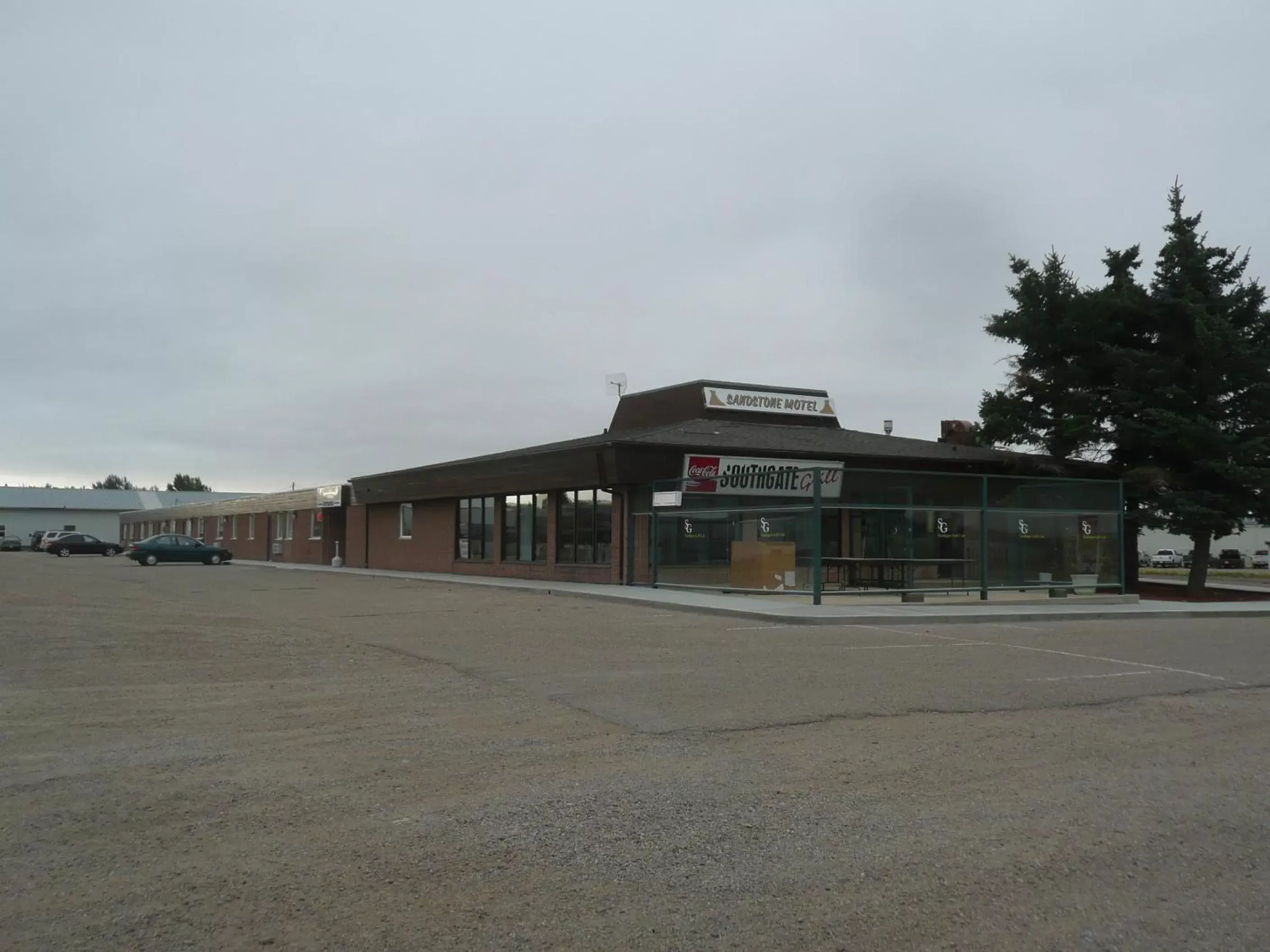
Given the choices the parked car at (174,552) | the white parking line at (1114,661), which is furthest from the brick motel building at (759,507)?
the parked car at (174,552)

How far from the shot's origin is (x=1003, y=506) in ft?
81.4

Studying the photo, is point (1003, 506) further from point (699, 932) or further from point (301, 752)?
point (699, 932)

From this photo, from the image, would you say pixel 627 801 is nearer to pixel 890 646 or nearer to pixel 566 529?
pixel 890 646

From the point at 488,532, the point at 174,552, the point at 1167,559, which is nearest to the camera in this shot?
the point at 488,532

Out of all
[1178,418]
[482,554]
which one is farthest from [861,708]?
[482,554]

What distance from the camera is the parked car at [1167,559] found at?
65.9 meters

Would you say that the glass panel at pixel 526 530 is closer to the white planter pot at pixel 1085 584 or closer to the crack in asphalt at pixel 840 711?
the white planter pot at pixel 1085 584

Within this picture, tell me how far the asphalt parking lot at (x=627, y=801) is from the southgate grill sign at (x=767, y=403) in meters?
22.8

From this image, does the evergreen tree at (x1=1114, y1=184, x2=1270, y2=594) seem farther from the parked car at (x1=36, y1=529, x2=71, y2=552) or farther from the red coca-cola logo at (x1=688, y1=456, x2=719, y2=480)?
the parked car at (x1=36, y1=529, x2=71, y2=552)

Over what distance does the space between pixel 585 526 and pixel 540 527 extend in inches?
107

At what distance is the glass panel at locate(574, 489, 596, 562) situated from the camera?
30859 millimetres

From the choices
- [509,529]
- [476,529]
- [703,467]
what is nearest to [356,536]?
[476,529]

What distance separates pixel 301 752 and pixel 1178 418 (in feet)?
90.9

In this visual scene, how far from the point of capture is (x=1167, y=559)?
6856 cm
